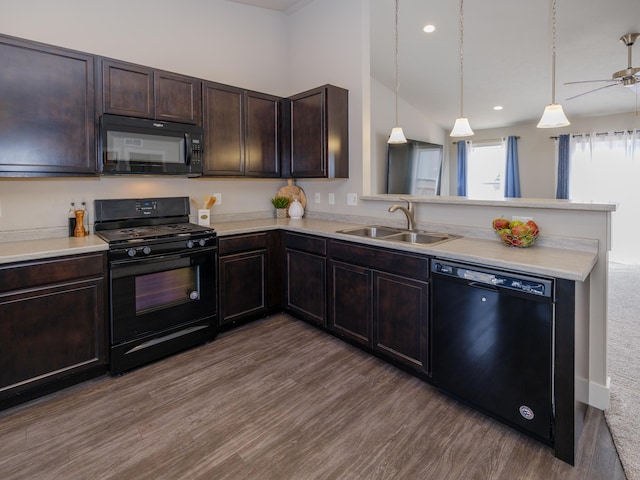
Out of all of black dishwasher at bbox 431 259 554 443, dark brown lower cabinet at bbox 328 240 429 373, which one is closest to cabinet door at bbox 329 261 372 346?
dark brown lower cabinet at bbox 328 240 429 373

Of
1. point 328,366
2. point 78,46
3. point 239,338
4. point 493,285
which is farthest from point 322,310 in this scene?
point 78,46

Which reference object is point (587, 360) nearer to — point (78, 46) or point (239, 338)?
point (239, 338)

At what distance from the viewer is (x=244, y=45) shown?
12.3 ft

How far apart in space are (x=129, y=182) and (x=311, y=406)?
2343 millimetres

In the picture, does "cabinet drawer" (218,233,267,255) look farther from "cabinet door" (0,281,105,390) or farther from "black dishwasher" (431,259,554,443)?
"black dishwasher" (431,259,554,443)

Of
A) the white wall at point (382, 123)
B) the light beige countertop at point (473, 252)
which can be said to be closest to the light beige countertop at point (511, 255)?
the light beige countertop at point (473, 252)

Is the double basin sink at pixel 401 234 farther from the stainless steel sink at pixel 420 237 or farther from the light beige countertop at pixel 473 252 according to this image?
the light beige countertop at pixel 473 252

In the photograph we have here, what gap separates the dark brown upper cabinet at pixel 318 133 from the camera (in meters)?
3.31

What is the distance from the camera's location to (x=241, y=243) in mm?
3156

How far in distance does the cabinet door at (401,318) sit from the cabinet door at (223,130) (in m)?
1.71

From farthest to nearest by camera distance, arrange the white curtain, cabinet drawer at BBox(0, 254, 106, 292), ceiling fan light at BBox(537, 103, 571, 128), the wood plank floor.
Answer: the white curtain < ceiling fan light at BBox(537, 103, 571, 128) < cabinet drawer at BBox(0, 254, 106, 292) < the wood plank floor

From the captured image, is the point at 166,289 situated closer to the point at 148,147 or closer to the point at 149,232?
the point at 149,232

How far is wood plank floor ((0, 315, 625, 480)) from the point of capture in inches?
65.4

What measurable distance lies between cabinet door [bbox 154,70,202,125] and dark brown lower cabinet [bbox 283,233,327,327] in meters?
1.32
